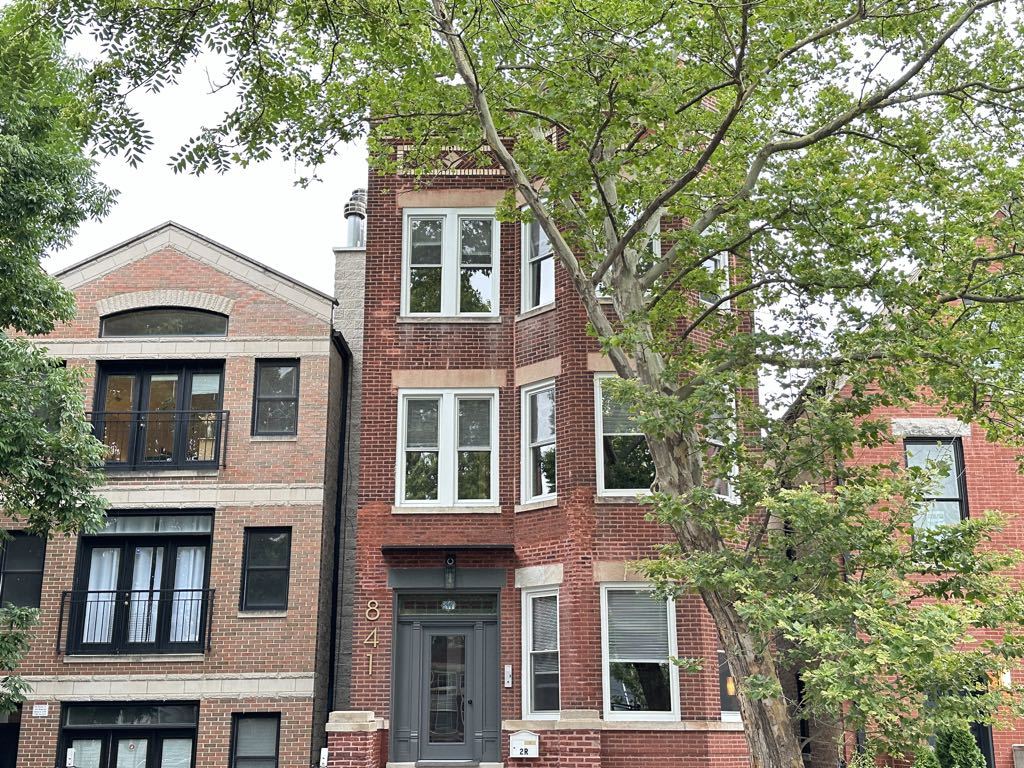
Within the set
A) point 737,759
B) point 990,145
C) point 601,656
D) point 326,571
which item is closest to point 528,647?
point 601,656

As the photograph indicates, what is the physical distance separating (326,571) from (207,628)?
233cm

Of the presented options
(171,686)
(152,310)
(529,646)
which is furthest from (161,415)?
(529,646)

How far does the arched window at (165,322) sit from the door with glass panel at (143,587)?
141 inches

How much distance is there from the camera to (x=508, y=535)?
55.4 ft

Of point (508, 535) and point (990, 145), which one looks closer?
point (990, 145)

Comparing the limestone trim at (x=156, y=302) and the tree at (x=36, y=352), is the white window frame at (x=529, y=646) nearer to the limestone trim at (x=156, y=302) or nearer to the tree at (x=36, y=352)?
the tree at (x=36, y=352)

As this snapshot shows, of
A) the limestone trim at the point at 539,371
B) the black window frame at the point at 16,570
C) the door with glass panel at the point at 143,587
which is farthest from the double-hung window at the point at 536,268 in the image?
the black window frame at the point at 16,570

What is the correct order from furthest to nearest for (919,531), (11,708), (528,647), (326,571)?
(326,571) → (528,647) → (11,708) → (919,531)

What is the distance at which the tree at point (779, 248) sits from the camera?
10.1 metres

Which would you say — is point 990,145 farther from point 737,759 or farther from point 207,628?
point 207,628

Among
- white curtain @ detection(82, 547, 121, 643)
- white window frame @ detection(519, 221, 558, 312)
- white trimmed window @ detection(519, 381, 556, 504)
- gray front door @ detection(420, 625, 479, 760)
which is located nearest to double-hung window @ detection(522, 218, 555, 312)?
white window frame @ detection(519, 221, 558, 312)

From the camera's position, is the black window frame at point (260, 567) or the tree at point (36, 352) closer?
the tree at point (36, 352)

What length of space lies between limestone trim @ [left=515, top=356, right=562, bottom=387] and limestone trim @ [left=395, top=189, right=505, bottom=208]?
3044 mm

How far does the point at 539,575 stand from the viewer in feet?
53.5
